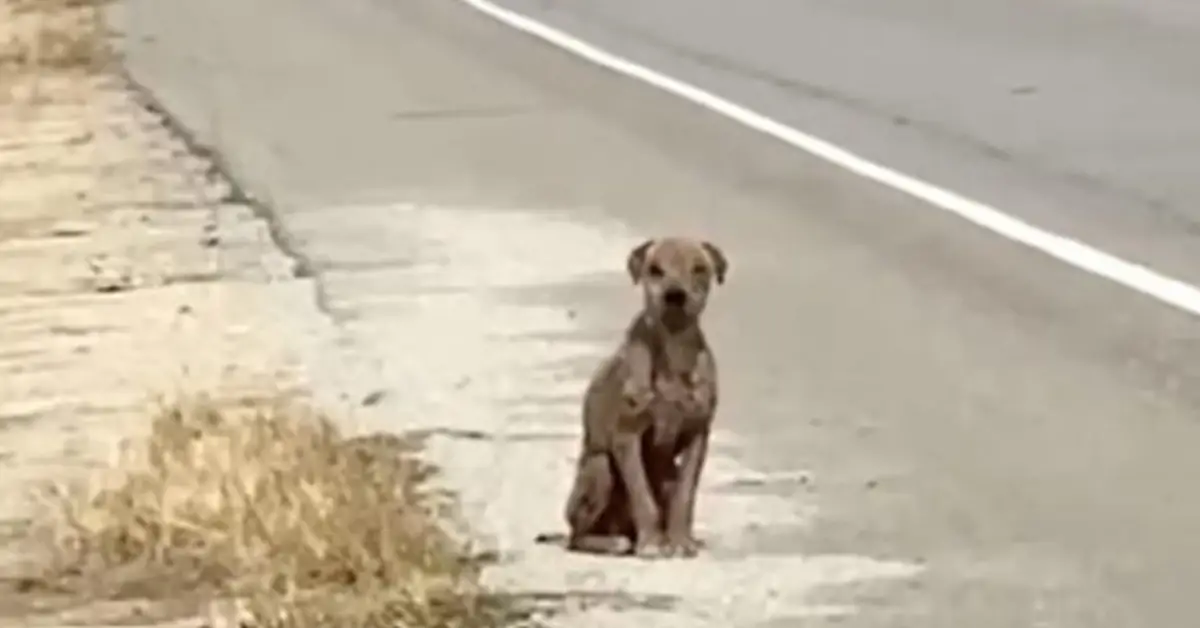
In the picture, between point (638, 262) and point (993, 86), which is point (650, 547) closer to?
point (638, 262)

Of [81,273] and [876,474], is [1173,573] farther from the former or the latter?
[81,273]

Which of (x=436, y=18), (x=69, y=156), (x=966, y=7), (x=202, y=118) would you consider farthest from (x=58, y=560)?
(x=436, y=18)

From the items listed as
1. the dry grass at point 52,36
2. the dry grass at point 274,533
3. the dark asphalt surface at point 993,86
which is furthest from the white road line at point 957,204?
the dry grass at point 52,36

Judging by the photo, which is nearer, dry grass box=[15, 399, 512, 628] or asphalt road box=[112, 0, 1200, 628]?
dry grass box=[15, 399, 512, 628]

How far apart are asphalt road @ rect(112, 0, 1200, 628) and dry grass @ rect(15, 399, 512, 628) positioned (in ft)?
2.28

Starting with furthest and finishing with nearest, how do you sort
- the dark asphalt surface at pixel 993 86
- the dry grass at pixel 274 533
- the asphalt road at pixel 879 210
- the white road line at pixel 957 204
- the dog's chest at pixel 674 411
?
the dark asphalt surface at pixel 993 86 < the white road line at pixel 957 204 < the asphalt road at pixel 879 210 < the dog's chest at pixel 674 411 < the dry grass at pixel 274 533

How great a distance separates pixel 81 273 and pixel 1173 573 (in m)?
5.16

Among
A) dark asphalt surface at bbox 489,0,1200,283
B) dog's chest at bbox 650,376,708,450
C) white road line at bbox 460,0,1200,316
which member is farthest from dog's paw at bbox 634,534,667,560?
dark asphalt surface at bbox 489,0,1200,283

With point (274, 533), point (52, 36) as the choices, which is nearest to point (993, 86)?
point (274, 533)

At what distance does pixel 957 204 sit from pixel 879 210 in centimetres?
29

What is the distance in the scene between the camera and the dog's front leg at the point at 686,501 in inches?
226

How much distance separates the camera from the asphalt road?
20.6 ft

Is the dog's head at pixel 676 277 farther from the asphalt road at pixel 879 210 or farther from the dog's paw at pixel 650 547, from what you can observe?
the asphalt road at pixel 879 210

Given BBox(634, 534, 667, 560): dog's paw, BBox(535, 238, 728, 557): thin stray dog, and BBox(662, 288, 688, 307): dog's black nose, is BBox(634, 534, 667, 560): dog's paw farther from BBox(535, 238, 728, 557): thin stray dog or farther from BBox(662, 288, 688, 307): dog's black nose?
BBox(662, 288, 688, 307): dog's black nose
